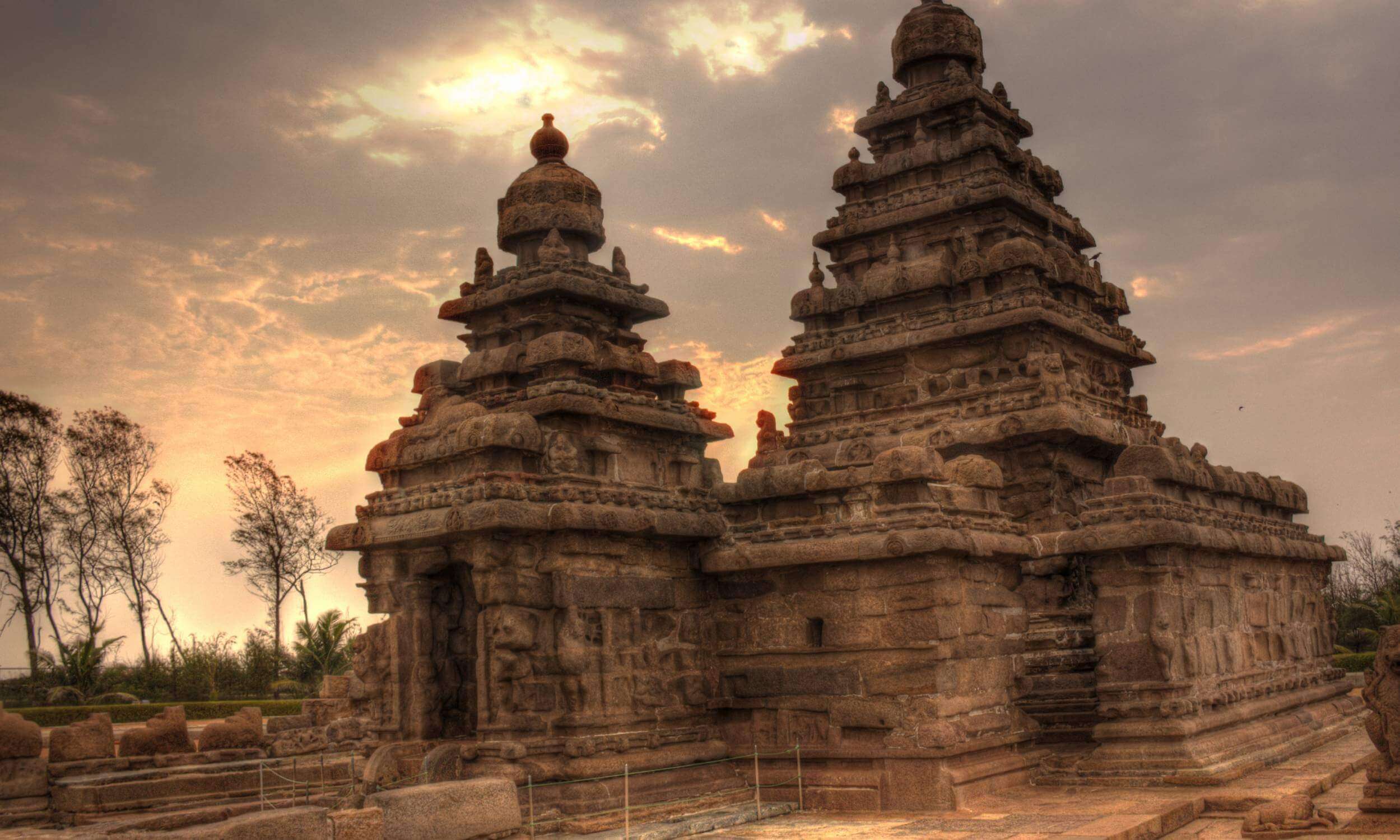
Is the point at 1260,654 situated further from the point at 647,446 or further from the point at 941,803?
the point at 647,446

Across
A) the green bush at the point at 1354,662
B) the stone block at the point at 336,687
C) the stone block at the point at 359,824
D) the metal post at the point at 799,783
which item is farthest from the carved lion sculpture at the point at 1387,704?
the green bush at the point at 1354,662

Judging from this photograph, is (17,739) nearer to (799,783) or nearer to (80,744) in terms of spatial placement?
(80,744)

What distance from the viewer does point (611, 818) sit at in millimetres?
11453

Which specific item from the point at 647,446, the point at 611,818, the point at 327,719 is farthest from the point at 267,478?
the point at 611,818

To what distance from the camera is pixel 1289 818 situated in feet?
33.5

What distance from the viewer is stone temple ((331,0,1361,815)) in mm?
11969

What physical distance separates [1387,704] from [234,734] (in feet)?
40.9

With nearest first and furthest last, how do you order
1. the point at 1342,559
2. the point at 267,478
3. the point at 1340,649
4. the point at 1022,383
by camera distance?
the point at 1022,383 < the point at 1342,559 < the point at 1340,649 < the point at 267,478

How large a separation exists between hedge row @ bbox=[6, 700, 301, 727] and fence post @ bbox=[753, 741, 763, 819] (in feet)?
47.4

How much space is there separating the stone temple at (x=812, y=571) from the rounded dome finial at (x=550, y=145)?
0.12ft

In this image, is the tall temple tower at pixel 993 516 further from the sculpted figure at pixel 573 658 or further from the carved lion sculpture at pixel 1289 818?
the carved lion sculpture at pixel 1289 818

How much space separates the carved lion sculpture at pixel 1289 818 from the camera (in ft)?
33.2

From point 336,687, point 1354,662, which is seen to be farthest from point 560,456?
point 1354,662

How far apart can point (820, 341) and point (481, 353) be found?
5405mm
